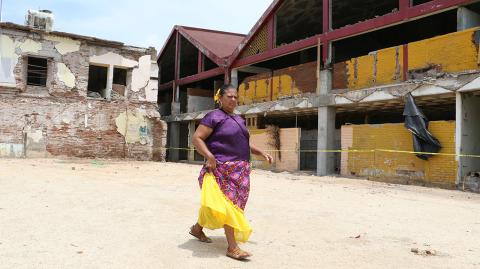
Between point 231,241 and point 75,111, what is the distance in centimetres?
1752

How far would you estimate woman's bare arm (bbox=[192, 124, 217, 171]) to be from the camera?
11.3 ft

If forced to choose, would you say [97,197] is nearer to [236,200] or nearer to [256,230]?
[256,230]

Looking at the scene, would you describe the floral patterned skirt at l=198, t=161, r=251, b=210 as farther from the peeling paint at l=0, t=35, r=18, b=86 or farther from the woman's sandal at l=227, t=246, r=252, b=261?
the peeling paint at l=0, t=35, r=18, b=86

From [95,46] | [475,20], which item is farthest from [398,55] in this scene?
[95,46]

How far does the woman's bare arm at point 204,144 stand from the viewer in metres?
3.44

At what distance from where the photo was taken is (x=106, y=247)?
3518 millimetres

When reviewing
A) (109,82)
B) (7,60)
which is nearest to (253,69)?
(109,82)

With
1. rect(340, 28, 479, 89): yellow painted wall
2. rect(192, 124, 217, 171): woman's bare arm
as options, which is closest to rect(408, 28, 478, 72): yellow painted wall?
rect(340, 28, 479, 89): yellow painted wall

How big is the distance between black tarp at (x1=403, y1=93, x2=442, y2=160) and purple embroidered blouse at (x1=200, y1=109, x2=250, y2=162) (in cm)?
923

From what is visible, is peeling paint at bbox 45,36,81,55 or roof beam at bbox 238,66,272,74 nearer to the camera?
peeling paint at bbox 45,36,81,55

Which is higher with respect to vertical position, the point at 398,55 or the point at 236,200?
the point at 398,55

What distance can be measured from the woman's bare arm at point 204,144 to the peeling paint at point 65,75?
1727 cm

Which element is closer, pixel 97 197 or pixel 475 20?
pixel 97 197

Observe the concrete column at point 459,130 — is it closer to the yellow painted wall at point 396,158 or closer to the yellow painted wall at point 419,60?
the yellow painted wall at point 396,158
